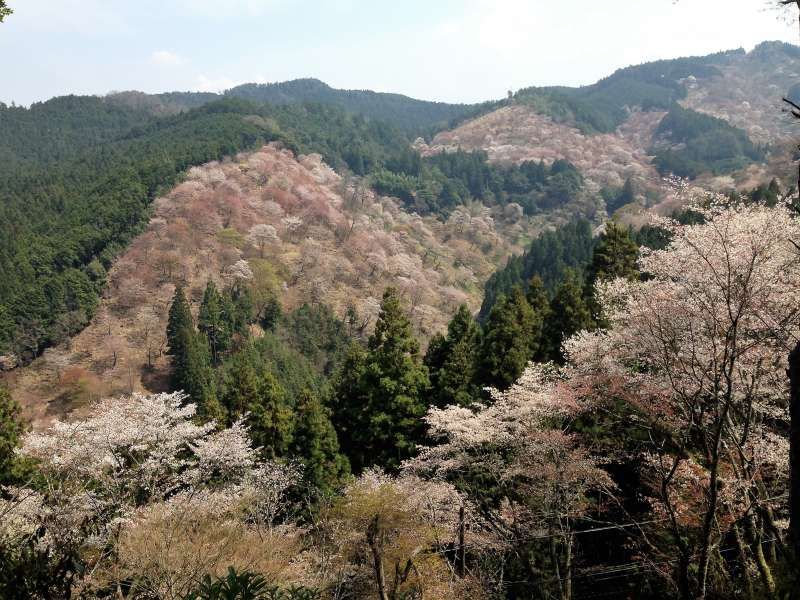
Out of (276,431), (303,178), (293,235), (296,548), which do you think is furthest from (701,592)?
(303,178)

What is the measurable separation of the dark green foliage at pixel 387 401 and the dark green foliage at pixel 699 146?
115 meters

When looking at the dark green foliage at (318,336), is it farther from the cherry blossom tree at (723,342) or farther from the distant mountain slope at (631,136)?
the distant mountain slope at (631,136)

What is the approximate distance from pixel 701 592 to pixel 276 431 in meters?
19.2

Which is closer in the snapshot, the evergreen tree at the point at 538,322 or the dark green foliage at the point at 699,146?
the evergreen tree at the point at 538,322

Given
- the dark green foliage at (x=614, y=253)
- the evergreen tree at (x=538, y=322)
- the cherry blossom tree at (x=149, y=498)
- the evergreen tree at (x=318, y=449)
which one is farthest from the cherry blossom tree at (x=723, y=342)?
the evergreen tree at (x=318, y=449)

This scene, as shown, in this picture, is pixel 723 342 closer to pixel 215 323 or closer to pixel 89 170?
pixel 215 323

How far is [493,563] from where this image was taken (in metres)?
15.5

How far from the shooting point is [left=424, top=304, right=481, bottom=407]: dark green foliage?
2292 centimetres

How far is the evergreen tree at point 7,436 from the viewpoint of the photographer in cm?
1927

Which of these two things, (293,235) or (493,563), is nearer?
(493,563)

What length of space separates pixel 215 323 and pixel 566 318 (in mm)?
35509

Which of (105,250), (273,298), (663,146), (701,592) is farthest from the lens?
(663,146)

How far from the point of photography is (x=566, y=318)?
75.7 feet

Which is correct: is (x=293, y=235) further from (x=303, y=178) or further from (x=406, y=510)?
(x=406, y=510)
